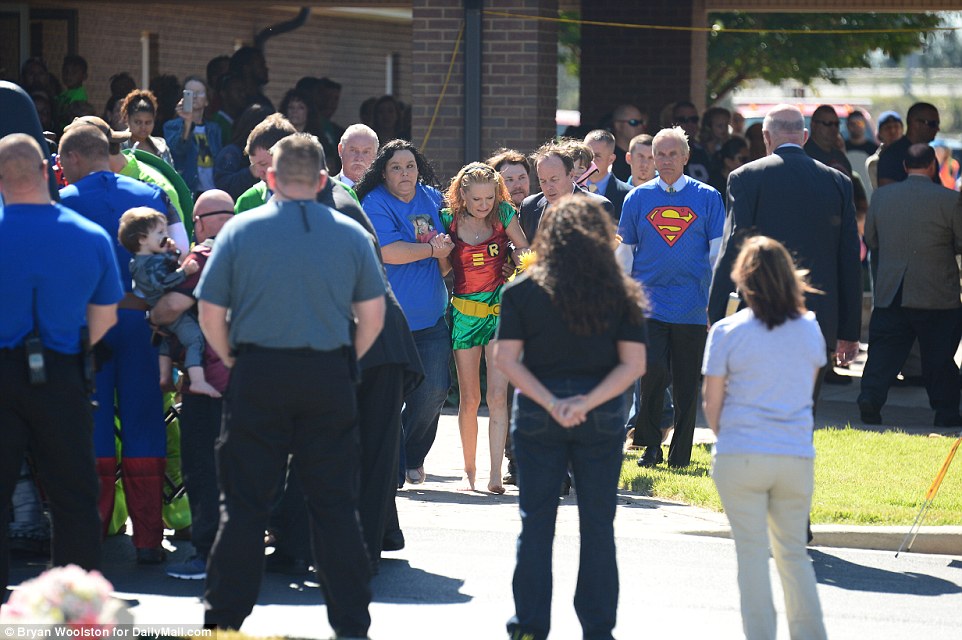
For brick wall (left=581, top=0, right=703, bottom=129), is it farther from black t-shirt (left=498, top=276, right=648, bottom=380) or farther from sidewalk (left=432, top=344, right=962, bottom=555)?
black t-shirt (left=498, top=276, right=648, bottom=380)

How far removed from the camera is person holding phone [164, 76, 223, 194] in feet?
39.2

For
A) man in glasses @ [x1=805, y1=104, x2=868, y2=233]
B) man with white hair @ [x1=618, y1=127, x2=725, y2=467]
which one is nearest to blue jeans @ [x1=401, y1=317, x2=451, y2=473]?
man with white hair @ [x1=618, y1=127, x2=725, y2=467]

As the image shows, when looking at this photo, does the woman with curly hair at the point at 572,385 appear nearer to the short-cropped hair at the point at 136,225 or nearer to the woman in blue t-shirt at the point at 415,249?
the short-cropped hair at the point at 136,225

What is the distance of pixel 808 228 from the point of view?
775 centimetres

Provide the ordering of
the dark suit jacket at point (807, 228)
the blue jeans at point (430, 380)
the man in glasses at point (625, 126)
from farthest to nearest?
1. the man in glasses at point (625, 126)
2. the blue jeans at point (430, 380)
3. the dark suit jacket at point (807, 228)

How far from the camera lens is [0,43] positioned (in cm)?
1831

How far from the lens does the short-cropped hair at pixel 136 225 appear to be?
264 inches

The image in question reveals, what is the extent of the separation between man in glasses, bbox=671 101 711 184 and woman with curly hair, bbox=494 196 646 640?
7885mm

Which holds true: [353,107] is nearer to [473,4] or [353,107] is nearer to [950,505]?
[473,4]

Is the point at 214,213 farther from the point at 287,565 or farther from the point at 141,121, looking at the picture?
the point at 141,121

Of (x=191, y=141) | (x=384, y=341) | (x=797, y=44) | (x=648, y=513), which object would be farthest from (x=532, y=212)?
(x=797, y=44)

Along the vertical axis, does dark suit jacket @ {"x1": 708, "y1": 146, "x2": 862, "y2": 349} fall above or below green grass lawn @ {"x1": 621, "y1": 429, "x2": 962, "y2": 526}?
above

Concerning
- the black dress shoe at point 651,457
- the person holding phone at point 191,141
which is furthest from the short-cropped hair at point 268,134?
the person holding phone at point 191,141

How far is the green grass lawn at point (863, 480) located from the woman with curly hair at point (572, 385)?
2.74 meters
